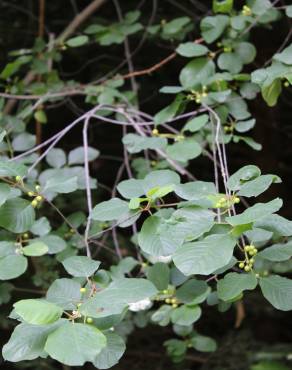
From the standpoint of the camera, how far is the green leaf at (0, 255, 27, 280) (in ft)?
3.05

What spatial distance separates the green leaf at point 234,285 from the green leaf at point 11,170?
0.40 meters

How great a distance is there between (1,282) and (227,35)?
94 centimetres

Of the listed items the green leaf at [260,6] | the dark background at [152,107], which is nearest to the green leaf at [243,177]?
the green leaf at [260,6]

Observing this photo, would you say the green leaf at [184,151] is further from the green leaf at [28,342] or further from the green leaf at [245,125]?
the green leaf at [28,342]

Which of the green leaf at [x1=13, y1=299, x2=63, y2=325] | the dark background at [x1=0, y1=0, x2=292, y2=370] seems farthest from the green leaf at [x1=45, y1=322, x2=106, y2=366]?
the dark background at [x1=0, y1=0, x2=292, y2=370]

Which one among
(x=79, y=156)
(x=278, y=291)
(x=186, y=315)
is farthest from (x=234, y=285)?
(x=79, y=156)

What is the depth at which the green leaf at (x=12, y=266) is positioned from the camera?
93 centimetres

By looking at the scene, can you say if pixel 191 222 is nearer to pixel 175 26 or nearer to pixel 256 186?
pixel 256 186

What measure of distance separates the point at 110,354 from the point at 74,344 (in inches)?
5.3

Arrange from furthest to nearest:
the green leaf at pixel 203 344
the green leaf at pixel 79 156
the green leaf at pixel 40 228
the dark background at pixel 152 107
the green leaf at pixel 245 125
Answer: the dark background at pixel 152 107 → the green leaf at pixel 203 344 → the green leaf at pixel 79 156 → the green leaf at pixel 245 125 → the green leaf at pixel 40 228

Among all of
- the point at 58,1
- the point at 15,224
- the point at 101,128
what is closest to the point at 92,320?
the point at 15,224

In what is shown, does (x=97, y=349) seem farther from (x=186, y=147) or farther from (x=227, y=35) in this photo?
(x=227, y=35)

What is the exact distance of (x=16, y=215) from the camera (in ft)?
3.27

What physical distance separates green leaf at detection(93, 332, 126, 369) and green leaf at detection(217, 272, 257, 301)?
0.19 metres
